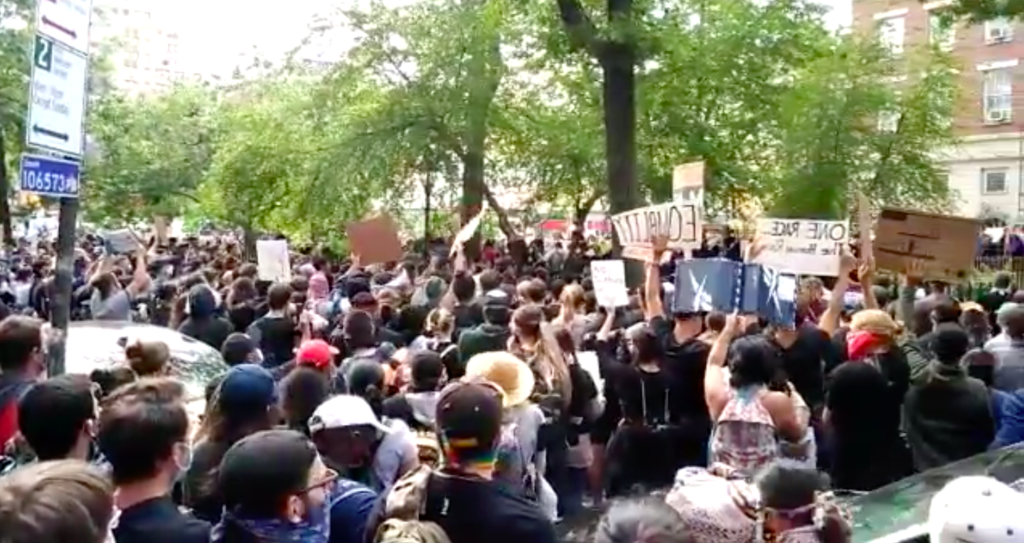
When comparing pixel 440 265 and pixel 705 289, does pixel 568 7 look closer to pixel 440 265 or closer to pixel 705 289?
pixel 440 265

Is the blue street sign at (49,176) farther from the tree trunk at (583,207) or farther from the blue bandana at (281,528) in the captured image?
the tree trunk at (583,207)

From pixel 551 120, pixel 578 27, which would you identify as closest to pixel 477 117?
pixel 551 120

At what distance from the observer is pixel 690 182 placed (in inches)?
455

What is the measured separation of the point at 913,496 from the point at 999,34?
46.1 metres

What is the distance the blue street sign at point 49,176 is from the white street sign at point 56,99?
0.08 metres

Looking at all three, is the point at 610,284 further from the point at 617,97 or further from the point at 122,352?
the point at 617,97

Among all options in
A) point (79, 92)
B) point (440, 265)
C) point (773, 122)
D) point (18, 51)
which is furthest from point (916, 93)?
point (79, 92)

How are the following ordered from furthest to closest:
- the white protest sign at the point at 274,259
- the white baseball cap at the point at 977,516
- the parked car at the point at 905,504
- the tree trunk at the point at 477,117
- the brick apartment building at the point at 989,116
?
the brick apartment building at the point at 989,116 → the tree trunk at the point at 477,117 → the white protest sign at the point at 274,259 → the parked car at the point at 905,504 → the white baseball cap at the point at 977,516

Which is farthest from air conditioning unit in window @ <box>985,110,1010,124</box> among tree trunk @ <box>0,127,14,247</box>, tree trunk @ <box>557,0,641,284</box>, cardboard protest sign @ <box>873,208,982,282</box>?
cardboard protest sign @ <box>873,208,982,282</box>

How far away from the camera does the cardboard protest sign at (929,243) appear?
1091 centimetres

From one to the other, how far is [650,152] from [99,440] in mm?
24108

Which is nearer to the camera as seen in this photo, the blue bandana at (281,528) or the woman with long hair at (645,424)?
the blue bandana at (281,528)

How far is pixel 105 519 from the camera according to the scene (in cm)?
259

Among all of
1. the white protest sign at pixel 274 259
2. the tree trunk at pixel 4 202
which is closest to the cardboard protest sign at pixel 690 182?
the white protest sign at pixel 274 259
